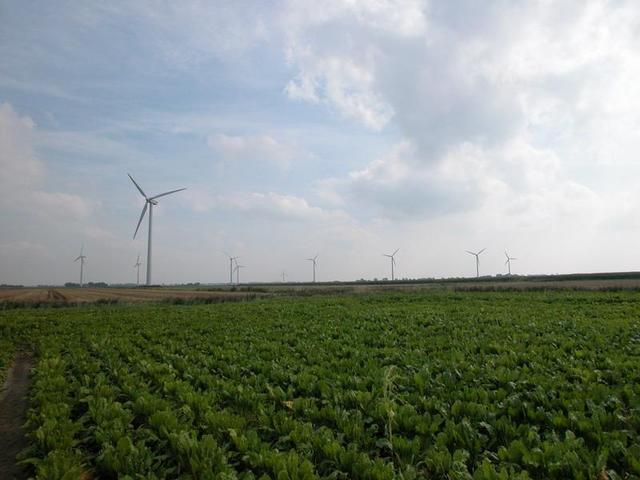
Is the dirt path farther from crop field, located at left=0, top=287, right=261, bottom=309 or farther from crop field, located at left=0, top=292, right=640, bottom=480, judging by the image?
crop field, located at left=0, top=287, right=261, bottom=309

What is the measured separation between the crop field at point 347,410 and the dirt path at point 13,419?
1.23 ft

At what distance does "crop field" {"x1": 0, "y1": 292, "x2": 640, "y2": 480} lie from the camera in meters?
5.67

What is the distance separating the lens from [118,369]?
11.9 meters

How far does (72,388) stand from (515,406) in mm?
10646

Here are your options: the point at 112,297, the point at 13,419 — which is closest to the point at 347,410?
the point at 13,419

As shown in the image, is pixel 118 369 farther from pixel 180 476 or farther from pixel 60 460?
pixel 180 476

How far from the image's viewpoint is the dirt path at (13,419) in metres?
6.70

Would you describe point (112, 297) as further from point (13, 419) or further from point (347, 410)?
point (347, 410)

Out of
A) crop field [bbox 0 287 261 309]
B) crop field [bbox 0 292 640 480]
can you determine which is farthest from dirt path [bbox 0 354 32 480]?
crop field [bbox 0 287 261 309]

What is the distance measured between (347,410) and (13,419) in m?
7.96

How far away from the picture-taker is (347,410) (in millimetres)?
8055

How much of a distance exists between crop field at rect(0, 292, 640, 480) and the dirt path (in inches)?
14.7

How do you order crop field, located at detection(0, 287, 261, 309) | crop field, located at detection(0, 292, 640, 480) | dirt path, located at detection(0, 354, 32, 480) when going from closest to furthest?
crop field, located at detection(0, 292, 640, 480) < dirt path, located at detection(0, 354, 32, 480) < crop field, located at detection(0, 287, 261, 309)

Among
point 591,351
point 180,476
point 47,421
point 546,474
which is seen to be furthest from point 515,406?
point 47,421
